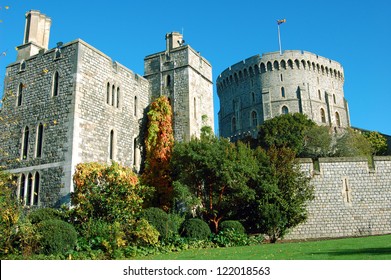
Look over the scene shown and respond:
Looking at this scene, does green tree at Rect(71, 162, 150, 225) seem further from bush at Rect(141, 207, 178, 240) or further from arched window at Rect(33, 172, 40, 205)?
arched window at Rect(33, 172, 40, 205)

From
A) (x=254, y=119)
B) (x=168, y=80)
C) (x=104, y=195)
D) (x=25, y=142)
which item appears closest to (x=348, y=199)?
(x=104, y=195)

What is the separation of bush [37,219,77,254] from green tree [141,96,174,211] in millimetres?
8498

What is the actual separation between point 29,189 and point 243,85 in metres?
42.7

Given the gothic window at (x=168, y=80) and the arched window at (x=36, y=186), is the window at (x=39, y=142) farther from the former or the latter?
the gothic window at (x=168, y=80)

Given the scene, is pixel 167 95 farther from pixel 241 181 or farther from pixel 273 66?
pixel 273 66

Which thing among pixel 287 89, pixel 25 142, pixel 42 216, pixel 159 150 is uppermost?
pixel 287 89

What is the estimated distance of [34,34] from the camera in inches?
875

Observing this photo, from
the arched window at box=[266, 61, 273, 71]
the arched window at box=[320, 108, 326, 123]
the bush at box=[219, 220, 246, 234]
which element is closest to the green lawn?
the bush at box=[219, 220, 246, 234]

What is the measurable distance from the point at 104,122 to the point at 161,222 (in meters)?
7.88

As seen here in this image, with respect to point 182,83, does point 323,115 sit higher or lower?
higher

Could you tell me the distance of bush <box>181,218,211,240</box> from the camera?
15.0 metres

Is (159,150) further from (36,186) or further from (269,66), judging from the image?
(269,66)

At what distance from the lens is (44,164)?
61.4 ft

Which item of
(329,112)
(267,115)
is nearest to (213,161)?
(267,115)
